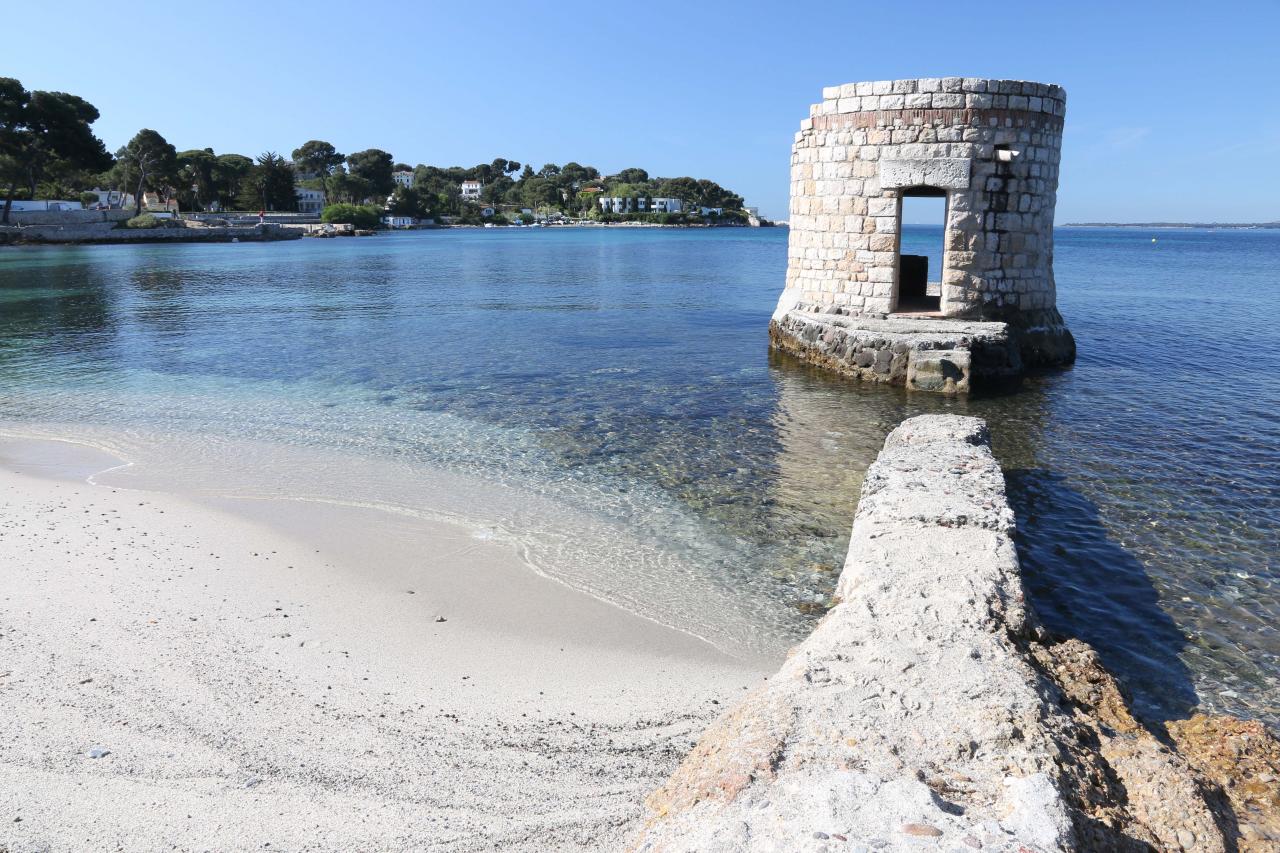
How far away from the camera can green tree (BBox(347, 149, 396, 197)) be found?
450 ft

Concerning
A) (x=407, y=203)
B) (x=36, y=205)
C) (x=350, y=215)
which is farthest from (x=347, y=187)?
(x=36, y=205)

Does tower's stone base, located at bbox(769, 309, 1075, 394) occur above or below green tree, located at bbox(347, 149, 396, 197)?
below

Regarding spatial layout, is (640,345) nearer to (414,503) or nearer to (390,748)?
(414,503)

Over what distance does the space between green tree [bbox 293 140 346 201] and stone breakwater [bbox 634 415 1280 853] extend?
144096 millimetres

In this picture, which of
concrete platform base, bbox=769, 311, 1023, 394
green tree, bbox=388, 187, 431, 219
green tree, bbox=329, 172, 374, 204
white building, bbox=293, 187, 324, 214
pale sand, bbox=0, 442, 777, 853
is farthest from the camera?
green tree, bbox=388, 187, 431, 219

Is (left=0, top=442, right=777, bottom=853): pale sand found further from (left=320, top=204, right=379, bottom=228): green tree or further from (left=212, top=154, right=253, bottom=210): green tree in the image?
(left=212, top=154, right=253, bottom=210): green tree

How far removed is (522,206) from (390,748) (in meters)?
188

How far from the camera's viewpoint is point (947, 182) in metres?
12.8

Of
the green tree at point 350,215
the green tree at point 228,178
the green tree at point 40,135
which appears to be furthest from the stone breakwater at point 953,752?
the green tree at point 228,178

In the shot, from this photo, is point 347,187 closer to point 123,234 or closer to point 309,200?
point 309,200

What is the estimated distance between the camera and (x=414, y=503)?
7895mm

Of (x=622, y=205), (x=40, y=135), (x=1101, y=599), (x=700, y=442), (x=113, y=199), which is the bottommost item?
(x=1101, y=599)

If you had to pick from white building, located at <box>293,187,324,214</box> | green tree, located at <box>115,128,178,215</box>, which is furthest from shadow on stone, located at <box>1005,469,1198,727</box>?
white building, located at <box>293,187,324,214</box>

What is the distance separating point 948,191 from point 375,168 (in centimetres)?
13823
